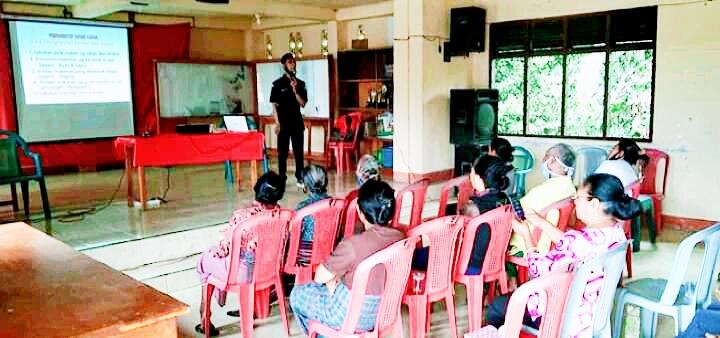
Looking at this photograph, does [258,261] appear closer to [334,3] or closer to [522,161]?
[522,161]

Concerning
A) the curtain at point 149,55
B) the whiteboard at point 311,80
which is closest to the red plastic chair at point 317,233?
the whiteboard at point 311,80

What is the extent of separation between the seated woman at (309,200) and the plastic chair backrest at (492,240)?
0.83 metres

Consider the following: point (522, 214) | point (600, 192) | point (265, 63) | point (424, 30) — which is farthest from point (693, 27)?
point (265, 63)

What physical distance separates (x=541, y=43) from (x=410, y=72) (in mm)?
1553

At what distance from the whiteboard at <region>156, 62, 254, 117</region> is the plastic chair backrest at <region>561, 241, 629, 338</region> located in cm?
833

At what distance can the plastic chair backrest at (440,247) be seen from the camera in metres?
2.66

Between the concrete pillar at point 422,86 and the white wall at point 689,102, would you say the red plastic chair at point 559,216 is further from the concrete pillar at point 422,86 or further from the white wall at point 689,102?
the concrete pillar at point 422,86

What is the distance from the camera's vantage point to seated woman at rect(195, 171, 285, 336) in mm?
2979

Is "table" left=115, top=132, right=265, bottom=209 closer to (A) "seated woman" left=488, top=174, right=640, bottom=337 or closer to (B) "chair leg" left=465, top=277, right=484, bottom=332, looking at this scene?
(B) "chair leg" left=465, top=277, right=484, bottom=332

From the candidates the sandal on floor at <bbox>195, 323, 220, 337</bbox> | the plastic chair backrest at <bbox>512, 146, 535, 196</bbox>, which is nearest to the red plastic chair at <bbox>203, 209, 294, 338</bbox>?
the sandal on floor at <bbox>195, 323, 220, 337</bbox>

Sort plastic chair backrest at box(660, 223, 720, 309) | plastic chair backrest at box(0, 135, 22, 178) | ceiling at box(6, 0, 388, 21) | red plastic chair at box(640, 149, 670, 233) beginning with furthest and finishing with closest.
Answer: ceiling at box(6, 0, 388, 21), red plastic chair at box(640, 149, 670, 233), plastic chair backrest at box(0, 135, 22, 178), plastic chair backrest at box(660, 223, 720, 309)

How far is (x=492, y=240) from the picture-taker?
299 cm

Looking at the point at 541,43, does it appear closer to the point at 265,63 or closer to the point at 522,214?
the point at 522,214

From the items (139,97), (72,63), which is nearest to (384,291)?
(72,63)
